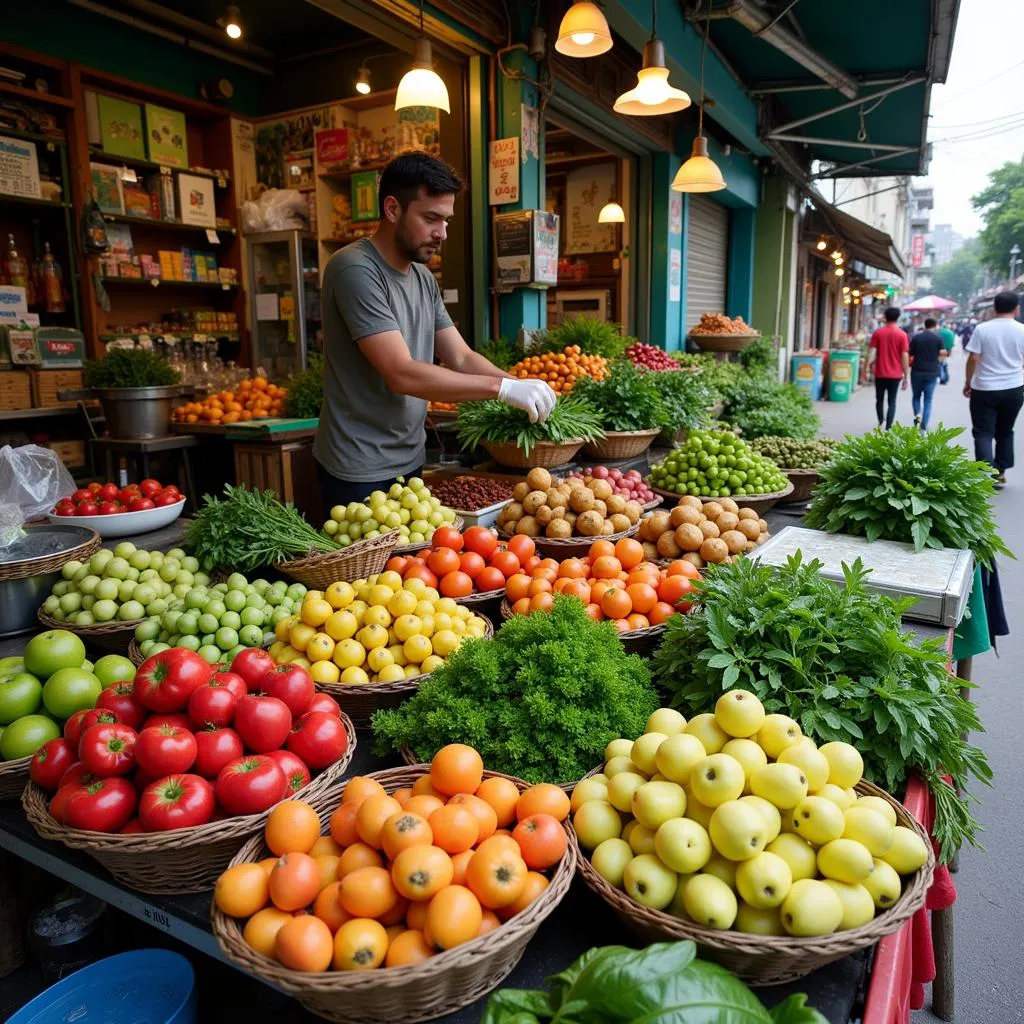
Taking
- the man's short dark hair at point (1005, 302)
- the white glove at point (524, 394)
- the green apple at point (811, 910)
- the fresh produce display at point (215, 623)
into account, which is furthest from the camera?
Answer: the man's short dark hair at point (1005, 302)

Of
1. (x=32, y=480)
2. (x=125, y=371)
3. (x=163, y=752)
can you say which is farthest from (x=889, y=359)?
(x=163, y=752)

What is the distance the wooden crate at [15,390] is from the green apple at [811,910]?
264 inches

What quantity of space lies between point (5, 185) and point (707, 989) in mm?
7637

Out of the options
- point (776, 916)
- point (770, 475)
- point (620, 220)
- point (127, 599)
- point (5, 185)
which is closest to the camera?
point (776, 916)

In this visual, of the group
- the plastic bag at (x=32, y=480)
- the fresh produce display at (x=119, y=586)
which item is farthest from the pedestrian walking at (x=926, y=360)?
the fresh produce display at (x=119, y=586)

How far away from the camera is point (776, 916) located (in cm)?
124

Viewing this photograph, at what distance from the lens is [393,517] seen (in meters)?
3.02

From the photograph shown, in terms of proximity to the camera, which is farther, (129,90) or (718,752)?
(129,90)

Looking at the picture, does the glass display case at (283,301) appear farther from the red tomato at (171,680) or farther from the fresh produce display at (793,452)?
the red tomato at (171,680)

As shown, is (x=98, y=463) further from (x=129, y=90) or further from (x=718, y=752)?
(x=718, y=752)

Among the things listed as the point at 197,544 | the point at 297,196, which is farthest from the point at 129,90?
the point at 197,544

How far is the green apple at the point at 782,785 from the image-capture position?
1.33 meters

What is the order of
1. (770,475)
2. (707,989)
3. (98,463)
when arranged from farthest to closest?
(98,463) → (770,475) → (707,989)

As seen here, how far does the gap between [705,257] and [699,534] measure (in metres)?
10.9
